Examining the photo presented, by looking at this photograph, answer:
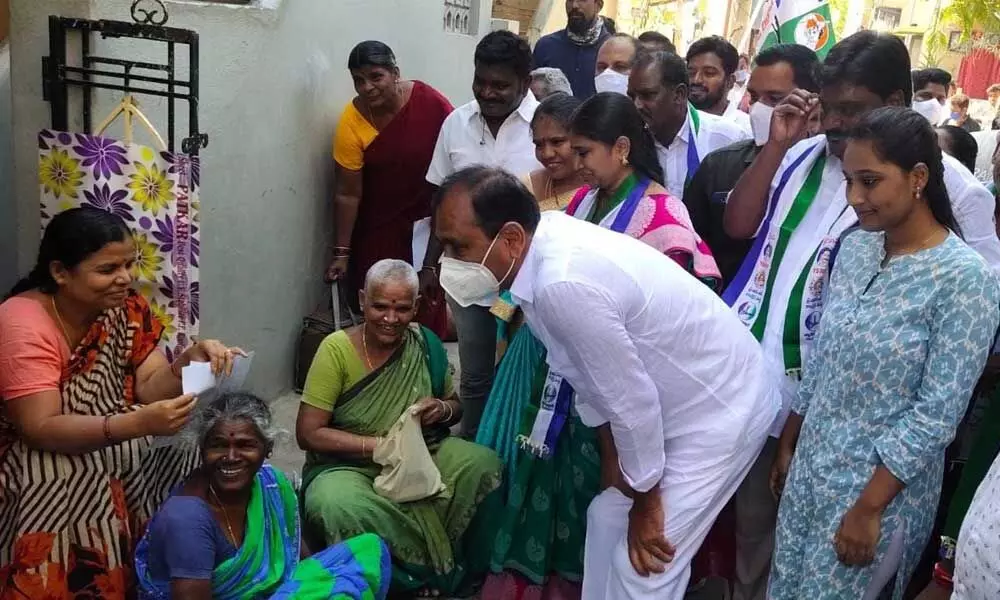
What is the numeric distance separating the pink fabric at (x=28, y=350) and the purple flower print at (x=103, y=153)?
19.9 inches

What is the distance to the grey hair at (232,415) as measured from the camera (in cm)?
266

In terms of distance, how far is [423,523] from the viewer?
322 cm

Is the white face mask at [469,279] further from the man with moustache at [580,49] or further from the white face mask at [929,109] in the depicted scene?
the white face mask at [929,109]

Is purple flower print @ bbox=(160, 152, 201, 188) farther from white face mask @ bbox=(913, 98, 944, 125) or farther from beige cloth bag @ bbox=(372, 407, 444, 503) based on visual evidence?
white face mask @ bbox=(913, 98, 944, 125)

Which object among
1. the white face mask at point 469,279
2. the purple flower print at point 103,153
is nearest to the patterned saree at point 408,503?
the white face mask at point 469,279

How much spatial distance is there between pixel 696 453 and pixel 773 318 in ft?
1.79

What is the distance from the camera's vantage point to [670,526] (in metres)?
2.40

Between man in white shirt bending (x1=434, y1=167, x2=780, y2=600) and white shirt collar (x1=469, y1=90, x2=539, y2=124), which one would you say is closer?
man in white shirt bending (x1=434, y1=167, x2=780, y2=600)

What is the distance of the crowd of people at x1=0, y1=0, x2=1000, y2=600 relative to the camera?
2211mm

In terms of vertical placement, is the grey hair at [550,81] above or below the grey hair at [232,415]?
above

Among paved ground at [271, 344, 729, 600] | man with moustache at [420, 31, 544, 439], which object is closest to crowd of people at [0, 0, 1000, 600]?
paved ground at [271, 344, 729, 600]

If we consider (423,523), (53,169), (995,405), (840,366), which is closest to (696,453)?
(840,366)

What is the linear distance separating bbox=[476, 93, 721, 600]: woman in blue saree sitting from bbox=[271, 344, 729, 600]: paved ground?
22.9 inches

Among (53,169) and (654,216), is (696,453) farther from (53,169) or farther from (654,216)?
(53,169)
